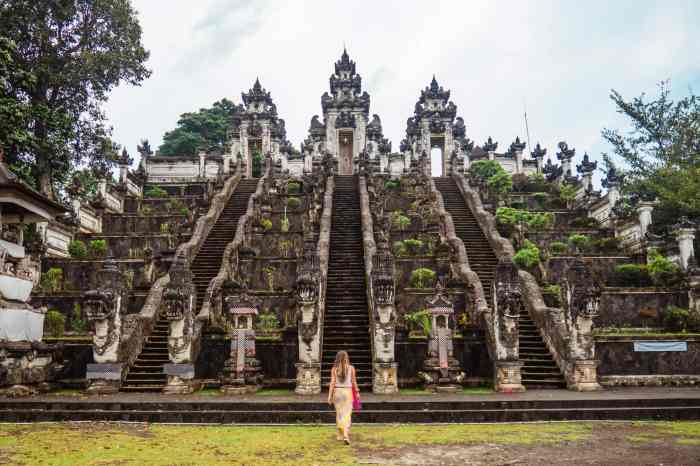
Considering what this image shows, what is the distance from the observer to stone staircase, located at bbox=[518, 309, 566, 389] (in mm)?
13641

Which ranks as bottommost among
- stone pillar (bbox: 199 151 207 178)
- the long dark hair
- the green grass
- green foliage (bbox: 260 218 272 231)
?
the green grass

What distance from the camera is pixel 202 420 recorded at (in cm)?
1028

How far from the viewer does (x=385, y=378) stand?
13055mm

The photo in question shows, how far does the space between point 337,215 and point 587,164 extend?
60.1ft

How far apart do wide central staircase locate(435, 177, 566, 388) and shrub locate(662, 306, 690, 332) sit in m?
4.39

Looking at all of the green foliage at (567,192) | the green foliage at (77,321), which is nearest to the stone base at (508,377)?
the green foliage at (77,321)

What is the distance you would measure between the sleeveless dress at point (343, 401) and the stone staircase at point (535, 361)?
256 inches

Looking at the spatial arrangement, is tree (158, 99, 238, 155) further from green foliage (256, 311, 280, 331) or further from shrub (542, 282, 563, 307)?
shrub (542, 282, 563, 307)

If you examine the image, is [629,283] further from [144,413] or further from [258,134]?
[258,134]

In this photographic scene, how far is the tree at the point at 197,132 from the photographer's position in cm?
5156

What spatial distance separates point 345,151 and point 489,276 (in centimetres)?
2421

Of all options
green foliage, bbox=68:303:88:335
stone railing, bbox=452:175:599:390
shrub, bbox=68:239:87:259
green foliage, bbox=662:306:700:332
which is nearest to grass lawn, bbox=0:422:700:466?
stone railing, bbox=452:175:599:390

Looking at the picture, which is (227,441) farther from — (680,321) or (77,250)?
(77,250)

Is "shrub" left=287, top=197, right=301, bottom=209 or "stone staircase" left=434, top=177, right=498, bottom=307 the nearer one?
"stone staircase" left=434, top=177, right=498, bottom=307
